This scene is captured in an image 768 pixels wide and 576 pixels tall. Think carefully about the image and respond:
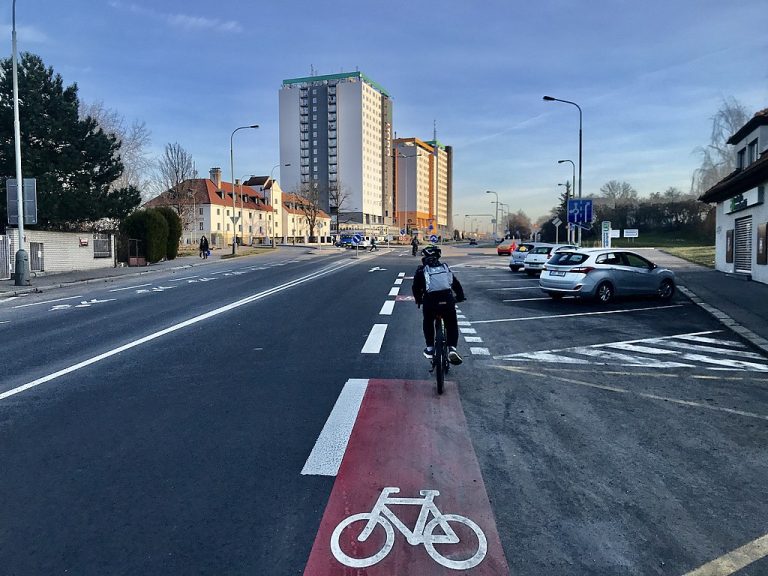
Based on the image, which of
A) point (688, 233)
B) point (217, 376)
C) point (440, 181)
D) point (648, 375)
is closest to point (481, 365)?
point (648, 375)

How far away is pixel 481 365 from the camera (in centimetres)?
813

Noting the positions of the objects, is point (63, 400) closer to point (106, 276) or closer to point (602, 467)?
point (602, 467)

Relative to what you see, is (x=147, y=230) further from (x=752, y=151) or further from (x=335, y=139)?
(x=335, y=139)

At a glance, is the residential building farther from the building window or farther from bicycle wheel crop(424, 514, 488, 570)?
bicycle wheel crop(424, 514, 488, 570)

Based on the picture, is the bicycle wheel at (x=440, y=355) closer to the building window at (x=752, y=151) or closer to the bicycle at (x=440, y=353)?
the bicycle at (x=440, y=353)

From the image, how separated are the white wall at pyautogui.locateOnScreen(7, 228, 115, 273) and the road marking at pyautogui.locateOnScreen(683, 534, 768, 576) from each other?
89.2 ft

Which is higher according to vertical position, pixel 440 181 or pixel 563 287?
pixel 440 181

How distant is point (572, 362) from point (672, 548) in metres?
5.23

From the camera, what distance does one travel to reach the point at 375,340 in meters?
9.84

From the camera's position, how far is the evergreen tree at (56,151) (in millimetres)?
26188

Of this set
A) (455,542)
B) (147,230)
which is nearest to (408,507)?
(455,542)

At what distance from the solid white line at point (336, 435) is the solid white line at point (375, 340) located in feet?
6.95

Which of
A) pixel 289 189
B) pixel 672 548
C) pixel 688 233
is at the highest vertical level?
pixel 289 189

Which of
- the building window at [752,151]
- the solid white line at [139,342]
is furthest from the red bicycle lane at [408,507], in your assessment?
the building window at [752,151]
